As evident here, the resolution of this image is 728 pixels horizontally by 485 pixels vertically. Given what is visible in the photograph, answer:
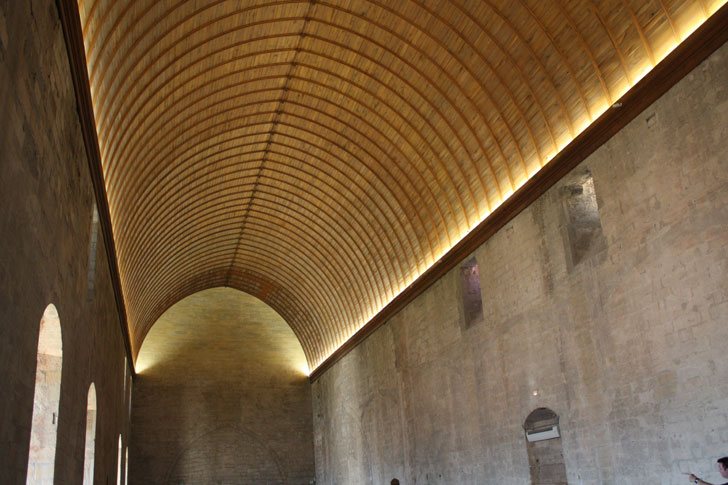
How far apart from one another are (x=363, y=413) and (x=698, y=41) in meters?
19.7

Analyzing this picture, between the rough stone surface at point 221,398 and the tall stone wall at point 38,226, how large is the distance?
821 inches

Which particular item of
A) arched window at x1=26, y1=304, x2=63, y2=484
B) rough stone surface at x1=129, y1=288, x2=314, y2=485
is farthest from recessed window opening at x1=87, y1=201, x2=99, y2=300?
rough stone surface at x1=129, y1=288, x2=314, y2=485

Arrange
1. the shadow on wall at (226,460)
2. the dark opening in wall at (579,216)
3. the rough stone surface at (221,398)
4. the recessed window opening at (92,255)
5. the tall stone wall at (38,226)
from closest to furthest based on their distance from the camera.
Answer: the tall stone wall at (38,226), the recessed window opening at (92,255), the dark opening in wall at (579,216), the shadow on wall at (226,460), the rough stone surface at (221,398)

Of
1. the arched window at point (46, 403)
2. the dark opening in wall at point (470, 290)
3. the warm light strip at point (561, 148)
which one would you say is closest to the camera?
the arched window at point (46, 403)

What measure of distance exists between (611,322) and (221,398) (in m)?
25.4

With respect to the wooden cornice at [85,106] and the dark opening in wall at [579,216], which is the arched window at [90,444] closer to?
the wooden cornice at [85,106]

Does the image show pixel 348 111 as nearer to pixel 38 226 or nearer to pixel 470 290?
pixel 470 290

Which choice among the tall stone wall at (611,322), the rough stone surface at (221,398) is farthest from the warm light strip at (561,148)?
the rough stone surface at (221,398)

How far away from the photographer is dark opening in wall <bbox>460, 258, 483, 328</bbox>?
18438 mm

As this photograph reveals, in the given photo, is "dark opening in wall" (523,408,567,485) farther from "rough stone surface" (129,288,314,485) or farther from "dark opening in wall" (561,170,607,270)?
"rough stone surface" (129,288,314,485)

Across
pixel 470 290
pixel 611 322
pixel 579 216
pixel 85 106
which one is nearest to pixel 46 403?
pixel 85 106

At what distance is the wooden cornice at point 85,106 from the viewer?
336 inches

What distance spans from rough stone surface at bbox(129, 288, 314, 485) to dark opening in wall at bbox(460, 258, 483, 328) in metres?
18.8

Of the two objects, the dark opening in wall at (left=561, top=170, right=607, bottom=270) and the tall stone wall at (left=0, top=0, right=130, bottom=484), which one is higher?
the dark opening in wall at (left=561, top=170, right=607, bottom=270)
